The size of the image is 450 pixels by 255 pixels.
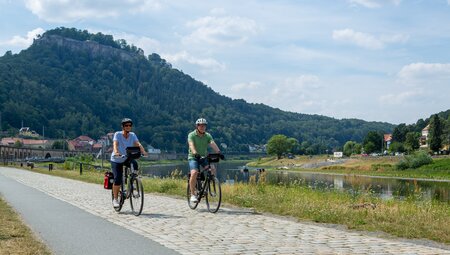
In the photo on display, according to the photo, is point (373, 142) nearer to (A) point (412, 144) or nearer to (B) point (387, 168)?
(A) point (412, 144)

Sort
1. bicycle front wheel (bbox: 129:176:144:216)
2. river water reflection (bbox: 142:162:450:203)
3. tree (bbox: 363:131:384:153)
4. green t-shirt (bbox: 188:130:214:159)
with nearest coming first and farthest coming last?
bicycle front wheel (bbox: 129:176:144:216) → green t-shirt (bbox: 188:130:214:159) → river water reflection (bbox: 142:162:450:203) → tree (bbox: 363:131:384:153)

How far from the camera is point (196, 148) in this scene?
12.0 meters

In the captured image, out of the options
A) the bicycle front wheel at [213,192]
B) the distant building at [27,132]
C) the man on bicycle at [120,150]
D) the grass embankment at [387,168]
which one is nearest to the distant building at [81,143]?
the distant building at [27,132]

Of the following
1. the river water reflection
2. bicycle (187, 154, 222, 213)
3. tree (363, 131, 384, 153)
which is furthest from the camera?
tree (363, 131, 384, 153)

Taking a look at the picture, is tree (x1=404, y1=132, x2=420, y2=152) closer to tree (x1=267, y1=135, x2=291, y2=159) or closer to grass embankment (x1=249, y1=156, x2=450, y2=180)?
grass embankment (x1=249, y1=156, x2=450, y2=180)

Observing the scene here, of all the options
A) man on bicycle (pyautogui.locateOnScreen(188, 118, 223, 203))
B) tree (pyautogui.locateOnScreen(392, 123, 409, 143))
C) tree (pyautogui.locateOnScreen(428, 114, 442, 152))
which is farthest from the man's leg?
tree (pyautogui.locateOnScreen(392, 123, 409, 143))

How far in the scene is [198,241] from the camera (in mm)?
7801

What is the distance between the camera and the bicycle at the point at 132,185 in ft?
36.8

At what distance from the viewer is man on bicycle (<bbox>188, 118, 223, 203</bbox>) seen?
11833 mm

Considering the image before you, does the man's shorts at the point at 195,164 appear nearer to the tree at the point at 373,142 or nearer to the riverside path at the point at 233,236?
the riverside path at the point at 233,236

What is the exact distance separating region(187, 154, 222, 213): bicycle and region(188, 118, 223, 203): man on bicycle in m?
0.10

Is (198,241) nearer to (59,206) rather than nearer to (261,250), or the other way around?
(261,250)

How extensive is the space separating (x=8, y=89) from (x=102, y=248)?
652 ft

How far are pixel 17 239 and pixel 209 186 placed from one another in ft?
15.9
